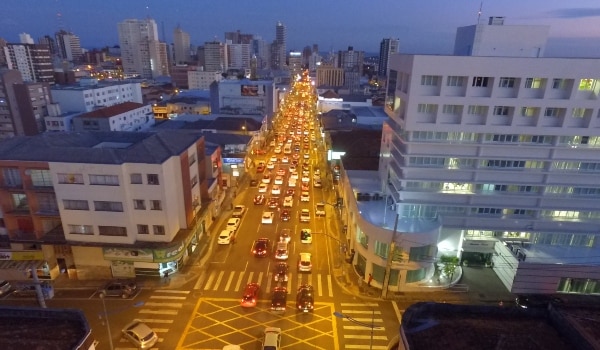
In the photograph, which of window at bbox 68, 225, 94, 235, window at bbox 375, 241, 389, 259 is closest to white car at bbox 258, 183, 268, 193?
window at bbox 68, 225, 94, 235

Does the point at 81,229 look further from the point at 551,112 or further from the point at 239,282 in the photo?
the point at 551,112

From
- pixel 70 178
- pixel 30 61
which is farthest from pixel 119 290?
pixel 30 61

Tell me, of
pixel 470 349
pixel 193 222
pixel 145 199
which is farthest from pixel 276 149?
pixel 470 349

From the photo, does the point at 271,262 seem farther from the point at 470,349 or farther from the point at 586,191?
the point at 586,191

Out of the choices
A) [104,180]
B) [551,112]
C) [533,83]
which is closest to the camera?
[533,83]

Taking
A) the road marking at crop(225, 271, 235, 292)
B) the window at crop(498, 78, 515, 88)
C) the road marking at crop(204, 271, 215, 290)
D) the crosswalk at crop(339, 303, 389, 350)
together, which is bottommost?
the road marking at crop(225, 271, 235, 292)

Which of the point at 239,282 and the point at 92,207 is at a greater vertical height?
the point at 92,207

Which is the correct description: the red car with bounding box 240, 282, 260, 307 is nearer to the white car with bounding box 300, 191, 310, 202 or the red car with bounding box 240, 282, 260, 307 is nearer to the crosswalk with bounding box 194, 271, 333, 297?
the crosswalk with bounding box 194, 271, 333, 297

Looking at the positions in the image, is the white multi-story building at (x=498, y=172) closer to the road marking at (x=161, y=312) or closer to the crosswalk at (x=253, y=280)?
the crosswalk at (x=253, y=280)
